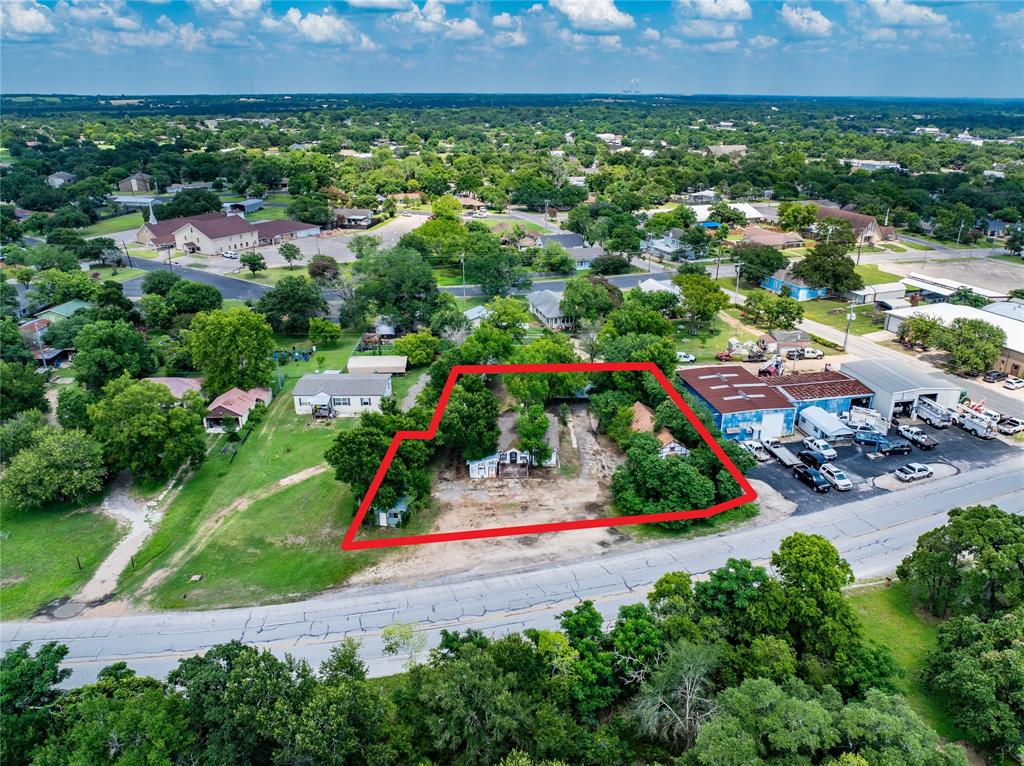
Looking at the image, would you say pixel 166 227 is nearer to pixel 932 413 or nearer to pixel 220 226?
pixel 220 226

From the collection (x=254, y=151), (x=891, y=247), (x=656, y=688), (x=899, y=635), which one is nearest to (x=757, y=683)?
(x=656, y=688)

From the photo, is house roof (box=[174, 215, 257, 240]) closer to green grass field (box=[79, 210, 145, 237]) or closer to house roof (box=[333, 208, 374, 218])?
green grass field (box=[79, 210, 145, 237])

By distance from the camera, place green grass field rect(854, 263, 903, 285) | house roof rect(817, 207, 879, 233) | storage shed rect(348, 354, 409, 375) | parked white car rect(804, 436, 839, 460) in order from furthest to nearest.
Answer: house roof rect(817, 207, 879, 233) → green grass field rect(854, 263, 903, 285) → storage shed rect(348, 354, 409, 375) → parked white car rect(804, 436, 839, 460)

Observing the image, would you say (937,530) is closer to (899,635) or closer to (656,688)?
(899,635)

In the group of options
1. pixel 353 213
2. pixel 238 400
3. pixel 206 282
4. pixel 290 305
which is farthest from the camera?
pixel 353 213

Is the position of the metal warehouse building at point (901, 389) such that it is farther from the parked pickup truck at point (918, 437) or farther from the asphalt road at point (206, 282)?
the asphalt road at point (206, 282)

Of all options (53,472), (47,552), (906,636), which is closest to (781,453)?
(906,636)

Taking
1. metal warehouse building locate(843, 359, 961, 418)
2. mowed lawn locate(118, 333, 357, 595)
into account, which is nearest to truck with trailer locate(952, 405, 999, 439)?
metal warehouse building locate(843, 359, 961, 418)
